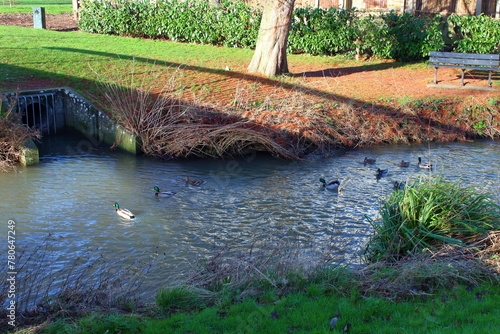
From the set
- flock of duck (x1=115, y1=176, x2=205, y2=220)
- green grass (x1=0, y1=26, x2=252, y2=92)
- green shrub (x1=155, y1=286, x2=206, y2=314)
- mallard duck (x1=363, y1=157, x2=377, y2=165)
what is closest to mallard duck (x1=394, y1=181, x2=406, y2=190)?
mallard duck (x1=363, y1=157, x2=377, y2=165)

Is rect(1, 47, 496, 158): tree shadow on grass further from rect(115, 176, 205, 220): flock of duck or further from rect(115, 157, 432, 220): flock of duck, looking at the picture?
rect(115, 176, 205, 220): flock of duck

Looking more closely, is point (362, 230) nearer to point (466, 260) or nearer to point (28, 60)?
point (466, 260)

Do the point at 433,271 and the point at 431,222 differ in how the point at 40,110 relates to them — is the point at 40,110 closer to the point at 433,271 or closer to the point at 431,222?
the point at 431,222

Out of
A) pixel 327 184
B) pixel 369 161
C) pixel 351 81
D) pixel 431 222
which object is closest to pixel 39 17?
pixel 351 81

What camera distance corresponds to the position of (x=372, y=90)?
18.9 m

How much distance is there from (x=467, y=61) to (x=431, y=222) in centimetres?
1389

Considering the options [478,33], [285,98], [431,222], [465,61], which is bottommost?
[431,222]

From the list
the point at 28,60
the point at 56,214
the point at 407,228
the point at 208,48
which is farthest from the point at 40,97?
the point at 407,228

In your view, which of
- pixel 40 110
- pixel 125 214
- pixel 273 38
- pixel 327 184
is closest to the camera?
pixel 125 214

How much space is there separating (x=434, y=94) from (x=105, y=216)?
1304 cm

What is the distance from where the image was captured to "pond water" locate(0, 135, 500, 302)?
8.97 metres

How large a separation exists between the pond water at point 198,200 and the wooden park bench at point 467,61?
4464mm

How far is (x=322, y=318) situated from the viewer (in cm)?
571

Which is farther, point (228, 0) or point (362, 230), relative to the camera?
point (228, 0)
